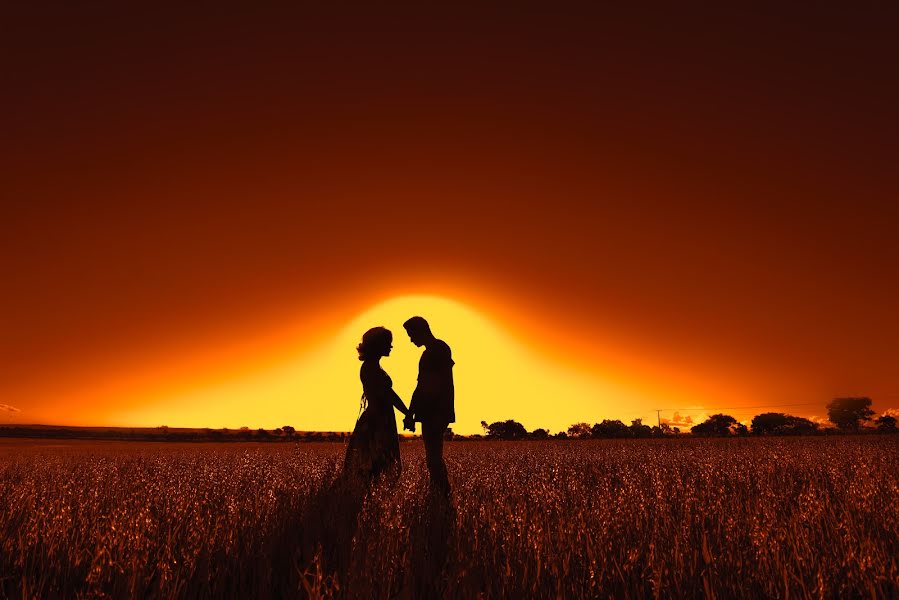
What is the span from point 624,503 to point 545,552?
1364mm

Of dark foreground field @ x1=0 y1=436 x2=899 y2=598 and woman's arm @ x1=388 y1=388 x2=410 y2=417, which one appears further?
woman's arm @ x1=388 y1=388 x2=410 y2=417

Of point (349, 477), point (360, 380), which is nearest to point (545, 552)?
point (349, 477)

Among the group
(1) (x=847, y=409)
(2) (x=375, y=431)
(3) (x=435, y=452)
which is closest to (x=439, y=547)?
(3) (x=435, y=452)

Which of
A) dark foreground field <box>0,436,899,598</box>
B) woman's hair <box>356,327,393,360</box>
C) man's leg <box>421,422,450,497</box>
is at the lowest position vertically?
dark foreground field <box>0,436,899,598</box>

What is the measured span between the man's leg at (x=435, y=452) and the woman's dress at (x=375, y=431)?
53 centimetres

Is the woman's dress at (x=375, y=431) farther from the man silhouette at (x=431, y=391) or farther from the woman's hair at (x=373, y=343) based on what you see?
the man silhouette at (x=431, y=391)

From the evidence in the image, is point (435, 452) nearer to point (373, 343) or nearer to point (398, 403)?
point (398, 403)

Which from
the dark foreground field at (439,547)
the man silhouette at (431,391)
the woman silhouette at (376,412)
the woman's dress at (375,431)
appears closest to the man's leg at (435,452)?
the man silhouette at (431,391)

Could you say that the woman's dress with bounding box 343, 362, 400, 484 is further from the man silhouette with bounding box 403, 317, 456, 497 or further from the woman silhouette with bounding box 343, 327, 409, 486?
the man silhouette with bounding box 403, 317, 456, 497

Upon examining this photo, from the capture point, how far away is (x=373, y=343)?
6.88 metres

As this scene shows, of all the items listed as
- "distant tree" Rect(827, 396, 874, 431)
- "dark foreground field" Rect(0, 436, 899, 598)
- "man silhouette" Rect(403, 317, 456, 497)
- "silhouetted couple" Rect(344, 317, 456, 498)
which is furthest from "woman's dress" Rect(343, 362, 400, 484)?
"distant tree" Rect(827, 396, 874, 431)

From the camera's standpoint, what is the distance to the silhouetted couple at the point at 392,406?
6.48 m

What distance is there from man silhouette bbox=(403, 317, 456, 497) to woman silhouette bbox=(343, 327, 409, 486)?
0.24 m

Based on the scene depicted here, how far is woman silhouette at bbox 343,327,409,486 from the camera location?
6.66 meters
